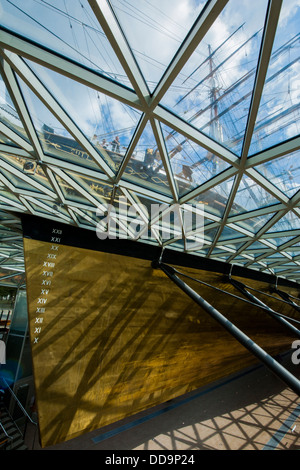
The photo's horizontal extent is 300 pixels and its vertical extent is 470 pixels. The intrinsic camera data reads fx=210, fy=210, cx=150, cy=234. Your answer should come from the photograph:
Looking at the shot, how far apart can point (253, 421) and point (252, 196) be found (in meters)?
20.6

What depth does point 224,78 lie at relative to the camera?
5.38 metres

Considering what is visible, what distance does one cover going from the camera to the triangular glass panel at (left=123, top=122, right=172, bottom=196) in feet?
23.3

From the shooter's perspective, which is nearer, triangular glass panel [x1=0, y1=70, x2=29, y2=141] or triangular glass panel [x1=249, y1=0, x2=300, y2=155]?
triangular glass panel [x1=249, y1=0, x2=300, y2=155]

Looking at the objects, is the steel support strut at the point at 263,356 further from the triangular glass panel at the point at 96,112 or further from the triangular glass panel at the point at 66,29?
the triangular glass panel at the point at 66,29

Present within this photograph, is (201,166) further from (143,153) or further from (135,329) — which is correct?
(135,329)

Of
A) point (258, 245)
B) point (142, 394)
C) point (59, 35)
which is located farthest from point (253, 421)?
point (59, 35)

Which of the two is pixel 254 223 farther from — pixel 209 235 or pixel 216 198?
pixel 216 198

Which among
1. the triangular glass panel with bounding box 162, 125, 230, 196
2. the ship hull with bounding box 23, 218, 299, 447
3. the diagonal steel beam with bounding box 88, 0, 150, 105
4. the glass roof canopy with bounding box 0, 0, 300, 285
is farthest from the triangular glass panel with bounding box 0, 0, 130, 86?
the ship hull with bounding box 23, 218, 299, 447

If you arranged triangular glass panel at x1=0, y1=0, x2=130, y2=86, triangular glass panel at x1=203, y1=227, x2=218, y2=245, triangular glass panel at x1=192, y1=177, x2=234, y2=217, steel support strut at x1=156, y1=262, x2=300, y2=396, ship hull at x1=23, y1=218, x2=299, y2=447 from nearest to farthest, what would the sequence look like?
triangular glass panel at x1=0, y1=0, x2=130, y2=86 < steel support strut at x1=156, y1=262, x2=300, y2=396 < ship hull at x1=23, y1=218, x2=299, y2=447 < triangular glass panel at x1=192, y1=177, x2=234, y2=217 < triangular glass panel at x1=203, y1=227, x2=218, y2=245

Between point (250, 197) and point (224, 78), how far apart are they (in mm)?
5380

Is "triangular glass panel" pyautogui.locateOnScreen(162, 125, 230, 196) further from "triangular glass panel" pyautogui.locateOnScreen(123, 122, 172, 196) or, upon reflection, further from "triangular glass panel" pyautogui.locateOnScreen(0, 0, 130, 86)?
"triangular glass panel" pyautogui.locateOnScreen(0, 0, 130, 86)

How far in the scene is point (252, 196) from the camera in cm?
941

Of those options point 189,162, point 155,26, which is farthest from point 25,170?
point 155,26

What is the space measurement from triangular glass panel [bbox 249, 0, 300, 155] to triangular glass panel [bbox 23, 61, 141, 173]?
3.45 metres
